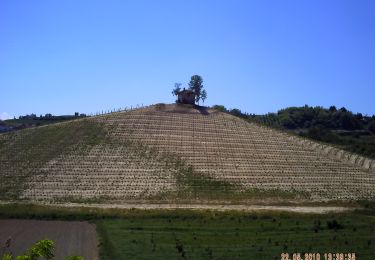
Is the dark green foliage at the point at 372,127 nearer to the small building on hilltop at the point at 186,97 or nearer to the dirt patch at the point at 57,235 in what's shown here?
the small building on hilltop at the point at 186,97

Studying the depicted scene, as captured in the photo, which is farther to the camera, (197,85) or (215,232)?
(197,85)

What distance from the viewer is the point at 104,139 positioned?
A: 7594 cm

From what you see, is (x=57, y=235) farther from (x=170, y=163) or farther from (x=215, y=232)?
(x=170, y=163)

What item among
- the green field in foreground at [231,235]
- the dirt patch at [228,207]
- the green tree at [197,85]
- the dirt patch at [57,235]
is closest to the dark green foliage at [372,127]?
the green tree at [197,85]

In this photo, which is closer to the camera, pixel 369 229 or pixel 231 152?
pixel 369 229

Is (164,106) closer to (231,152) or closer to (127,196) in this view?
(231,152)

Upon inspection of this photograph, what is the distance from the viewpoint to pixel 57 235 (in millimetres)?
36344

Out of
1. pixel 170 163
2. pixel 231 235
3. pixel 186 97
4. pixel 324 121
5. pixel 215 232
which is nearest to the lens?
pixel 231 235

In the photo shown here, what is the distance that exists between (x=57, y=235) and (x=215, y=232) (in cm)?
1169

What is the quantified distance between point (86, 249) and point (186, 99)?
229 ft

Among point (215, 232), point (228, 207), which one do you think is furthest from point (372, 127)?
point (215, 232)

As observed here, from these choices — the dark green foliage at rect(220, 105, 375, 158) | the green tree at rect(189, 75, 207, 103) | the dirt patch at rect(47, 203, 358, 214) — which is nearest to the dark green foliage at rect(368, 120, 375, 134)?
the dark green foliage at rect(220, 105, 375, 158)

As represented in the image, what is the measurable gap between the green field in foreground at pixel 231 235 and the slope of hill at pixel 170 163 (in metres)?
12.4

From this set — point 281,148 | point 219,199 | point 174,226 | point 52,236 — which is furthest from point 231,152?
point 52,236
